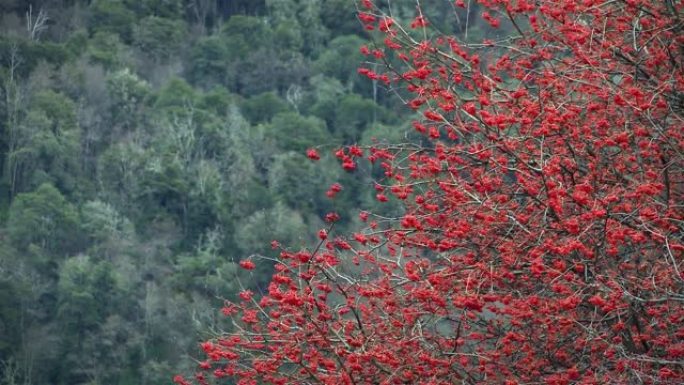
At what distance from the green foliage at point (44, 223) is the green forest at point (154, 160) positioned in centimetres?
6

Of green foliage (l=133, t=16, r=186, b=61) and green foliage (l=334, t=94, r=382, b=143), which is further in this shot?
green foliage (l=133, t=16, r=186, b=61)

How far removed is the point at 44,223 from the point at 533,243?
116 feet

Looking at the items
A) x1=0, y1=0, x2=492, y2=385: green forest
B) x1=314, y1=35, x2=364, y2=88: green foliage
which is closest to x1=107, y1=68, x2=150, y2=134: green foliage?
x1=0, y1=0, x2=492, y2=385: green forest

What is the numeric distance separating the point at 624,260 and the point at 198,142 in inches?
1607

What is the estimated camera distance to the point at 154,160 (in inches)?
1778

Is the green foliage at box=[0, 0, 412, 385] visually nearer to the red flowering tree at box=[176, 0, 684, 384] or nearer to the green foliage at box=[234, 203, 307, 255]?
the green foliage at box=[234, 203, 307, 255]

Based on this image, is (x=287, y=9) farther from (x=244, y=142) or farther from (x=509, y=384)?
(x=509, y=384)

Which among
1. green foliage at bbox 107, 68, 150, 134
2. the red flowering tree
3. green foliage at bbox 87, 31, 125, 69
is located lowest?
green foliage at bbox 107, 68, 150, 134

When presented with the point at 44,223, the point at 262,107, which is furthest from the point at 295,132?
the point at 44,223

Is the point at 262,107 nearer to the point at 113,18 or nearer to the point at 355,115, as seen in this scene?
the point at 355,115

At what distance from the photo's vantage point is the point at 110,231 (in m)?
41.4

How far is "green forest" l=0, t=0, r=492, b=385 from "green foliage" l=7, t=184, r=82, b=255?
0.06 m

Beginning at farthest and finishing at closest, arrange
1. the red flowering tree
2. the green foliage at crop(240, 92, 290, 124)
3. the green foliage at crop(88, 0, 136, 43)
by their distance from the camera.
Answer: the green foliage at crop(88, 0, 136, 43) → the green foliage at crop(240, 92, 290, 124) → the red flowering tree

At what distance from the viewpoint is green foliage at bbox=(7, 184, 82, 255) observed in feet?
132
